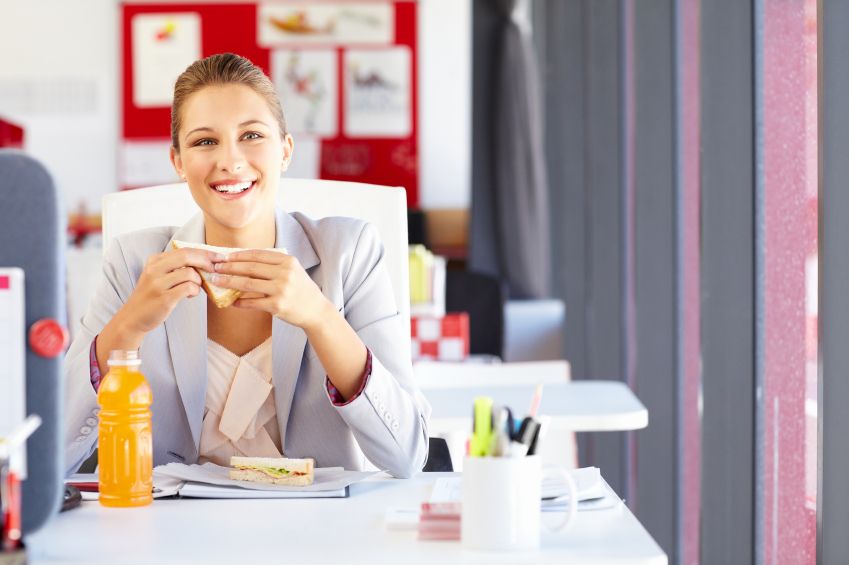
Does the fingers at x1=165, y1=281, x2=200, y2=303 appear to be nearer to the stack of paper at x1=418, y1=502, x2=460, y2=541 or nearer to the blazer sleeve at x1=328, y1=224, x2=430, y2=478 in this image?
the blazer sleeve at x1=328, y1=224, x2=430, y2=478

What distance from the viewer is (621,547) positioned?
1.04m

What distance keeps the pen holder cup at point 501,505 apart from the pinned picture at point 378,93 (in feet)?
20.8

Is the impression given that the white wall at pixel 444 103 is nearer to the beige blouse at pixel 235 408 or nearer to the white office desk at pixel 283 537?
the beige blouse at pixel 235 408

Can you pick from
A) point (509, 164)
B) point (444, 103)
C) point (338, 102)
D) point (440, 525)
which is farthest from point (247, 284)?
point (338, 102)

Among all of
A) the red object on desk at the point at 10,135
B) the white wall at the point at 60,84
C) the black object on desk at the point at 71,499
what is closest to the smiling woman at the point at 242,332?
the black object on desk at the point at 71,499

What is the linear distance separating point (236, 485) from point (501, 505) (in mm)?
405

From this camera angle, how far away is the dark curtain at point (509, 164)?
5297mm

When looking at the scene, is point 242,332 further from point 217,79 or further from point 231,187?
point 217,79

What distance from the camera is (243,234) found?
164 cm

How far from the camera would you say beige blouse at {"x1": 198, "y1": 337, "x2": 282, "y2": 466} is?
62.4 inches

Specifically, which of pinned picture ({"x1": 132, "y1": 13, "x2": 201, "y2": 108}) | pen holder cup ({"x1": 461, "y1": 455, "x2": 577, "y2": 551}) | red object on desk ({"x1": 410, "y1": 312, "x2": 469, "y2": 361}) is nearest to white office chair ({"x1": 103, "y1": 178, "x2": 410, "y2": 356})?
pen holder cup ({"x1": 461, "y1": 455, "x2": 577, "y2": 551})

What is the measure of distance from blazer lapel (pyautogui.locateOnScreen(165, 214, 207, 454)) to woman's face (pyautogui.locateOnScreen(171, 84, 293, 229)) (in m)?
0.14

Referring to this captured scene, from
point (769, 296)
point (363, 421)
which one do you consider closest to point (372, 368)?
point (363, 421)

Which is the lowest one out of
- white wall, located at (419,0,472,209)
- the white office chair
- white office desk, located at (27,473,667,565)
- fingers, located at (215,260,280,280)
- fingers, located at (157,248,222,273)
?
white office desk, located at (27,473,667,565)
